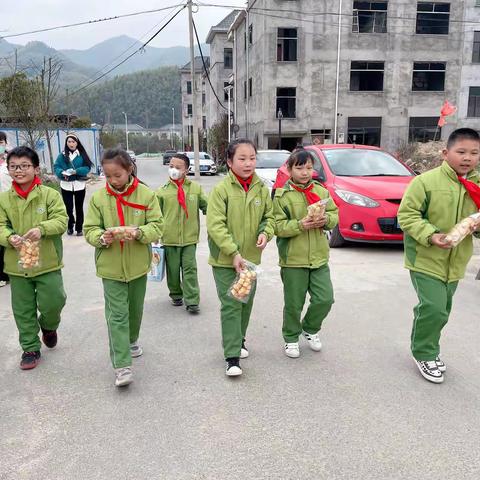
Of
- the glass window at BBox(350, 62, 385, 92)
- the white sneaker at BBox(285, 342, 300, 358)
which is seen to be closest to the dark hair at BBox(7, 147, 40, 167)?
the white sneaker at BBox(285, 342, 300, 358)

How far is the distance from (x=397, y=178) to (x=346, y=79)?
83.7 ft

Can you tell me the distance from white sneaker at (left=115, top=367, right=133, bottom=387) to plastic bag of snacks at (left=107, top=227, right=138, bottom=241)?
905mm

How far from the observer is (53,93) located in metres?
20.9

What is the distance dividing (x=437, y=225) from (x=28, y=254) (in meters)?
2.88

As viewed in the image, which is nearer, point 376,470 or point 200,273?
point 376,470

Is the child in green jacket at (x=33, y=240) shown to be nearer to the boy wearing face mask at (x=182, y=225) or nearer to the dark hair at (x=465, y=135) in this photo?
the boy wearing face mask at (x=182, y=225)

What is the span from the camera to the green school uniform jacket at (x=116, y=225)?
11.4 feet

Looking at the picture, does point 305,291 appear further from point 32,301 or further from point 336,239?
point 336,239

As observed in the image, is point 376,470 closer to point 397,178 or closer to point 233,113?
point 397,178

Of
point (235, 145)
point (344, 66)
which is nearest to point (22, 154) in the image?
point (235, 145)

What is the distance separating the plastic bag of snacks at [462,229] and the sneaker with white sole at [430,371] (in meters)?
0.93

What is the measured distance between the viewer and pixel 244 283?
3482mm

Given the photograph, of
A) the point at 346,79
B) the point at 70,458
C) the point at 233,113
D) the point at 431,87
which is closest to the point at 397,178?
the point at 70,458

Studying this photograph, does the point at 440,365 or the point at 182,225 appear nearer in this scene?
the point at 440,365
